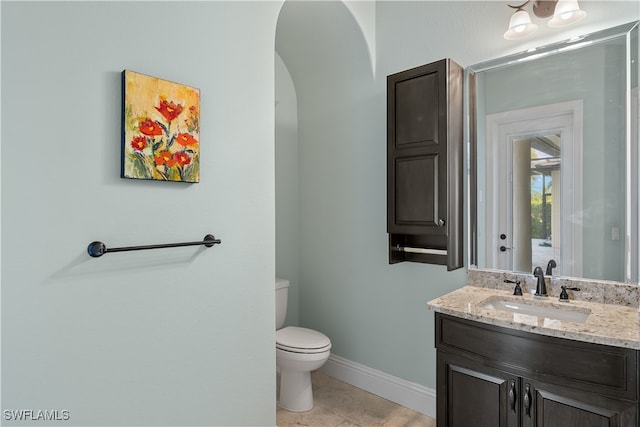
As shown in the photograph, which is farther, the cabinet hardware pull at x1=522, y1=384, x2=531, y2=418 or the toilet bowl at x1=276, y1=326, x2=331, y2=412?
the toilet bowl at x1=276, y1=326, x2=331, y2=412

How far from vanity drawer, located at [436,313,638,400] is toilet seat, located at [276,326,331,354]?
2.72 feet

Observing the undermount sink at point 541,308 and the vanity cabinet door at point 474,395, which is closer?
the vanity cabinet door at point 474,395

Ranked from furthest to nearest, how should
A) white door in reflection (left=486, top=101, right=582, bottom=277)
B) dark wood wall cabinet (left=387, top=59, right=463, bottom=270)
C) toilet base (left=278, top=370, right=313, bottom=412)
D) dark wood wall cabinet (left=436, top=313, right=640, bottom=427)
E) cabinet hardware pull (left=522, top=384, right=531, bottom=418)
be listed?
toilet base (left=278, top=370, right=313, bottom=412)
dark wood wall cabinet (left=387, top=59, right=463, bottom=270)
white door in reflection (left=486, top=101, right=582, bottom=277)
cabinet hardware pull (left=522, top=384, right=531, bottom=418)
dark wood wall cabinet (left=436, top=313, right=640, bottom=427)

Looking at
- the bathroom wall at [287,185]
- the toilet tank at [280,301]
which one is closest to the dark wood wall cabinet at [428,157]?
the toilet tank at [280,301]

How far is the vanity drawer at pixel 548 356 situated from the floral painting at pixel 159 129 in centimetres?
134

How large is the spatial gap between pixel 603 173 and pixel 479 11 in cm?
109

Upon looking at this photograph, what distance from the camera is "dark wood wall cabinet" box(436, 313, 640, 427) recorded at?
132 cm

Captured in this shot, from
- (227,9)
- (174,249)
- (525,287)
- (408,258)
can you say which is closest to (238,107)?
(227,9)

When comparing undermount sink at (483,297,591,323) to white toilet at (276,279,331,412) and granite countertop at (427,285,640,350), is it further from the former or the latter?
white toilet at (276,279,331,412)

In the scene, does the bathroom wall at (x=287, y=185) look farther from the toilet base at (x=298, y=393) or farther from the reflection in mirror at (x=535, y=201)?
the reflection in mirror at (x=535, y=201)

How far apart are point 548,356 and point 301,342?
136cm

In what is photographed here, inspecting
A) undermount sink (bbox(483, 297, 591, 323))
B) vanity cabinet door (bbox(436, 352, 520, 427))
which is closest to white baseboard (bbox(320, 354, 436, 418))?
vanity cabinet door (bbox(436, 352, 520, 427))

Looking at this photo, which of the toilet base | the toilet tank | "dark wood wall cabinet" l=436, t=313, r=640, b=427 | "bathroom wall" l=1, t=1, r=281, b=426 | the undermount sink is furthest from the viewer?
the toilet tank

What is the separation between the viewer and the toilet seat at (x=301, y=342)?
227 centimetres
